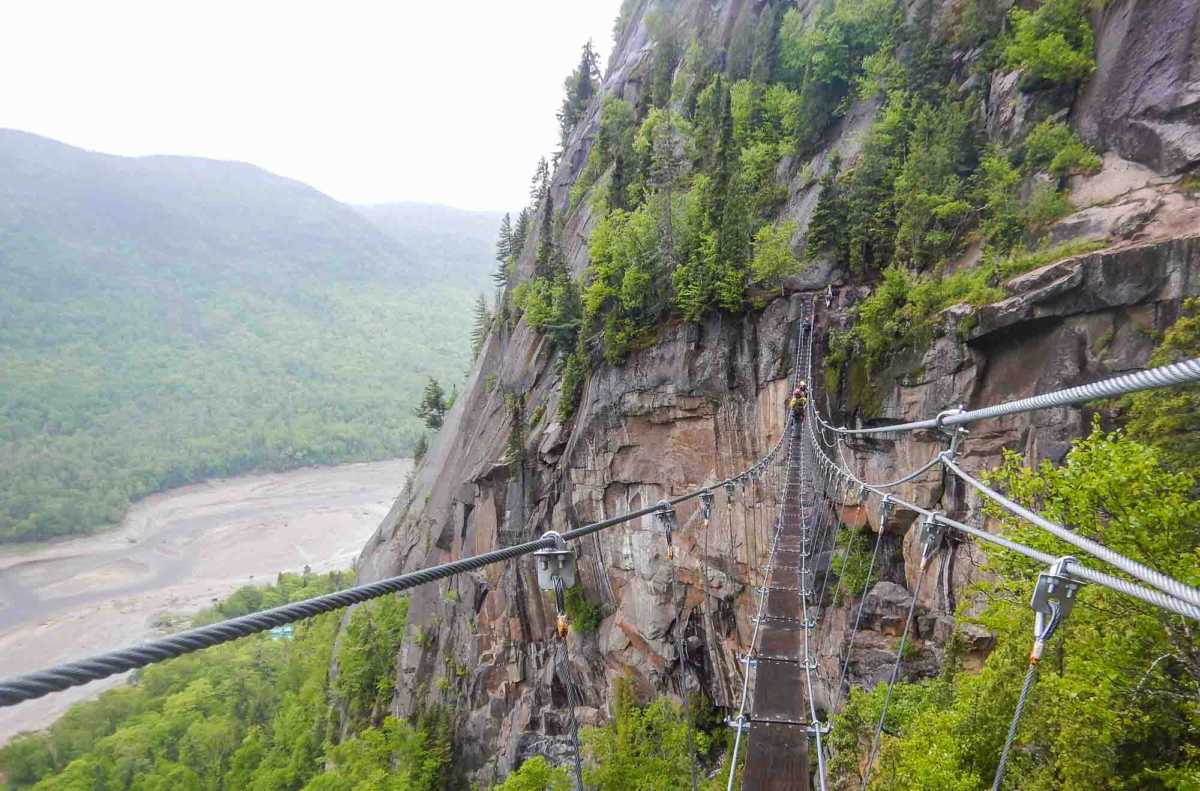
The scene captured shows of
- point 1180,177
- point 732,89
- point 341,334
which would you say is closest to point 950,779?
point 1180,177

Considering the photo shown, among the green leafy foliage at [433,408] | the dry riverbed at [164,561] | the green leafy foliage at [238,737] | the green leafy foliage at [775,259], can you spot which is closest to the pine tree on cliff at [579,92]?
the green leafy foliage at [433,408]

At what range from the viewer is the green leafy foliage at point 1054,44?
11.6 m

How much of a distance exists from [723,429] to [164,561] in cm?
7929

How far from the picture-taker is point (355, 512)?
86.1m

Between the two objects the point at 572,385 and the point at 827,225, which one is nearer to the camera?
the point at 827,225

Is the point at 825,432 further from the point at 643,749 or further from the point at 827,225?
the point at 643,749

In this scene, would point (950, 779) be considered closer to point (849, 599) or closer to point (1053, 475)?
point (1053, 475)

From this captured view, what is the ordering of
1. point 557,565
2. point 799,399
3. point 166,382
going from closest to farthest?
point 557,565 < point 799,399 < point 166,382

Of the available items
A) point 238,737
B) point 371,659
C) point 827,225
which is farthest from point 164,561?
point 827,225

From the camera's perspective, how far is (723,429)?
16.6 metres

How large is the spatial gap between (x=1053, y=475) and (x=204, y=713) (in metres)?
49.1

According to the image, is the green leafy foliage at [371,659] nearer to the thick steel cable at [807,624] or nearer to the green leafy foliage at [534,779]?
the green leafy foliage at [534,779]

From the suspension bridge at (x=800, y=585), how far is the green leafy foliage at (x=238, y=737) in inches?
634

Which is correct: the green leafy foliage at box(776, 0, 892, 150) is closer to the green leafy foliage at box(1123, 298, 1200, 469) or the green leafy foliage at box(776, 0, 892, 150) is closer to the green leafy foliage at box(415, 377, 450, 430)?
the green leafy foliage at box(1123, 298, 1200, 469)
